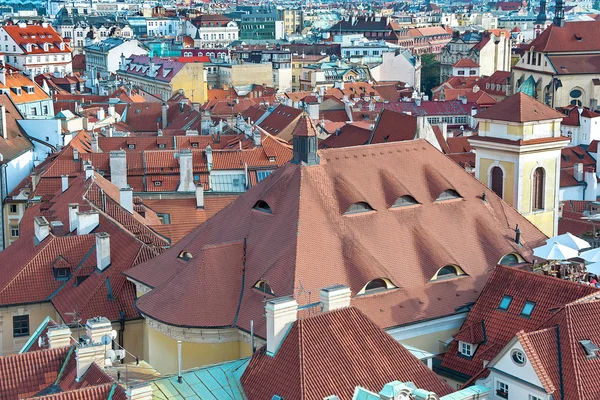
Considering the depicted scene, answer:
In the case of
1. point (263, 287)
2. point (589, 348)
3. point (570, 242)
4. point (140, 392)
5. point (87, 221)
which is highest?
point (570, 242)

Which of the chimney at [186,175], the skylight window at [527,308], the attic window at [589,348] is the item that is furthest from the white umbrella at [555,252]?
the chimney at [186,175]

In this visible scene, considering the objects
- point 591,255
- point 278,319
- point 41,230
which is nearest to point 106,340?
point 278,319

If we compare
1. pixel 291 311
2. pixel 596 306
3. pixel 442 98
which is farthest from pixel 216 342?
pixel 442 98

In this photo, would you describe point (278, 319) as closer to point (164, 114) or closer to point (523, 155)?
point (523, 155)

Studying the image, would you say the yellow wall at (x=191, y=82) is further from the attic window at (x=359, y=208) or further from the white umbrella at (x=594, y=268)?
the white umbrella at (x=594, y=268)

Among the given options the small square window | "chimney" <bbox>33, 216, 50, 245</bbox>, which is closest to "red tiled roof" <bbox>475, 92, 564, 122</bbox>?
"chimney" <bbox>33, 216, 50, 245</bbox>

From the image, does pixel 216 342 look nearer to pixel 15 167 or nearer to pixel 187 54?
pixel 15 167
